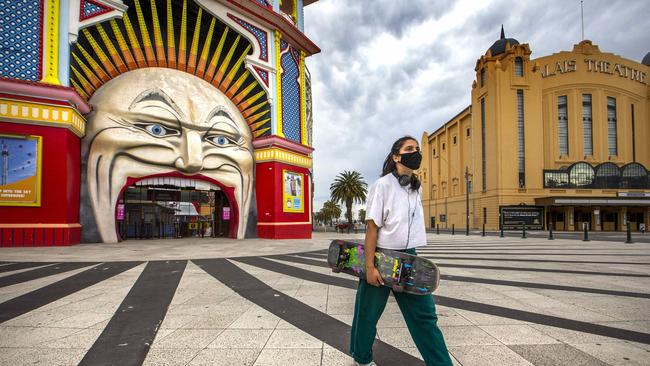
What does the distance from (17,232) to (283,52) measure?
636 inches

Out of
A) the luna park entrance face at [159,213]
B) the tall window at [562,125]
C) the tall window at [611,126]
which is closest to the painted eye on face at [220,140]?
the luna park entrance face at [159,213]

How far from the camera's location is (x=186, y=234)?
26.9 meters

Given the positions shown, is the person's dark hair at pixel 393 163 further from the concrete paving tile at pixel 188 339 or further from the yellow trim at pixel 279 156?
the yellow trim at pixel 279 156

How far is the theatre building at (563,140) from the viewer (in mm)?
40031

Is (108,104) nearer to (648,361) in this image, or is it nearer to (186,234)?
(186,234)

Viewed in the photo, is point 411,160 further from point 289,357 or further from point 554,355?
point 554,355

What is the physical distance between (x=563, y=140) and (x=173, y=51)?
47.0 metres

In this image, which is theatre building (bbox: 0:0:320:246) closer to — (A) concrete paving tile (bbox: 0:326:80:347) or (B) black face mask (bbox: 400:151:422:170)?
(A) concrete paving tile (bbox: 0:326:80:347)

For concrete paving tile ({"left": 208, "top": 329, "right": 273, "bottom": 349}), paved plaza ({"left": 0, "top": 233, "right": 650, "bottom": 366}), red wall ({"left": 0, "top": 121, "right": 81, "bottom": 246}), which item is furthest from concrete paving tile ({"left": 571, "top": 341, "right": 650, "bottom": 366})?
red wall ({"left": 0, "top": 121, "right": 81, "bottom": 246})

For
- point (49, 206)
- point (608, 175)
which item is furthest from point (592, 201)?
point (49, 206)

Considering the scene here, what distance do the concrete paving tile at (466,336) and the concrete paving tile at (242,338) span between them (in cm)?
177

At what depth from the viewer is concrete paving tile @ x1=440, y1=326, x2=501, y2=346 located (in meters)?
3.00

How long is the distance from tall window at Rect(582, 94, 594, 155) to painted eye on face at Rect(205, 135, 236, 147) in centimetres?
4622

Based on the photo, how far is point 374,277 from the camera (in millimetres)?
2232
